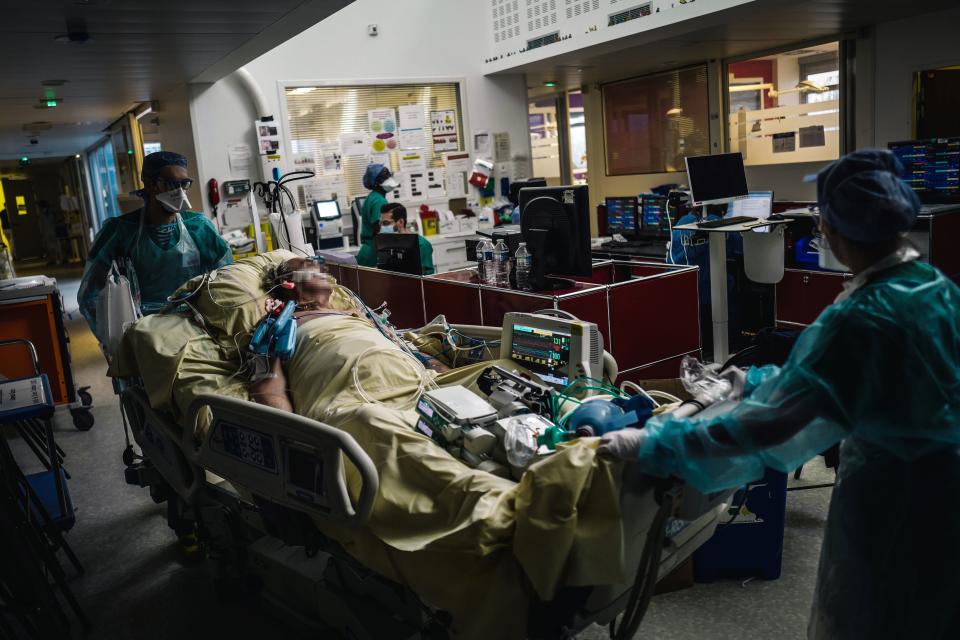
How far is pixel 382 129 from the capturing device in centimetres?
816

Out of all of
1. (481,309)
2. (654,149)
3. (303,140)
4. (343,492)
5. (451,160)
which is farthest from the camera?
(654,149)

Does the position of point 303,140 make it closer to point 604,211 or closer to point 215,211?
point 215,211

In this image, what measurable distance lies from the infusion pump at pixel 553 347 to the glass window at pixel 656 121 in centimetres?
729

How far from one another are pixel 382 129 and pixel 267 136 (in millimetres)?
1375

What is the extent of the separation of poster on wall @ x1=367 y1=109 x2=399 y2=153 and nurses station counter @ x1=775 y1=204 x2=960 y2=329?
171 inches

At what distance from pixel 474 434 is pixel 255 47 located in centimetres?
435

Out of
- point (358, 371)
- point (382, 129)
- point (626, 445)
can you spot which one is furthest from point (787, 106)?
point (626, 445)

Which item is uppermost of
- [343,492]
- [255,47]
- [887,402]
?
[255,47]

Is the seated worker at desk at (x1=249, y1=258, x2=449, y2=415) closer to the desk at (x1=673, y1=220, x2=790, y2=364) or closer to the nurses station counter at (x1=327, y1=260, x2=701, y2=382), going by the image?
A: the nurses station counter at (x1=327, y1=260, x2=701, y2=382)

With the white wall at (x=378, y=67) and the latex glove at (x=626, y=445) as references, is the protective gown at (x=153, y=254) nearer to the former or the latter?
the latex glove at (x=626, y=445)

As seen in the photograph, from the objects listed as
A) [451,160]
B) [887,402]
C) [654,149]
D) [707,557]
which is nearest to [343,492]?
[887,402]

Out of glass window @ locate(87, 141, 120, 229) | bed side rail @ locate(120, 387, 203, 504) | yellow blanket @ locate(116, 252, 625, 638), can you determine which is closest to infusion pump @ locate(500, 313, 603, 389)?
yellow blanket @ locate(116, 252, 625, 638)

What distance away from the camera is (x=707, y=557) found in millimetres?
2783

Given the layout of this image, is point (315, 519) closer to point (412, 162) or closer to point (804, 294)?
point (804, 294)
